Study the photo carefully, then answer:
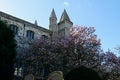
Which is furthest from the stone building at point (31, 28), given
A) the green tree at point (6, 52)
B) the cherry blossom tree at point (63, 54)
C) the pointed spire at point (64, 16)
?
the green tree at point (6, 52)

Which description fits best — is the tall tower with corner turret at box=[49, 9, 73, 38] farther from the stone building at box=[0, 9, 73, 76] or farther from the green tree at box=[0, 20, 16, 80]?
the green tree at box=[0, 20, 16, 80]

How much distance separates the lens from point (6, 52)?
21.0 meters

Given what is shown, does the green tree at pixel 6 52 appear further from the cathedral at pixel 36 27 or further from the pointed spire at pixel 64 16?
the pointed spire at pixel 64 16

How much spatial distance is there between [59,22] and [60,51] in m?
13.8

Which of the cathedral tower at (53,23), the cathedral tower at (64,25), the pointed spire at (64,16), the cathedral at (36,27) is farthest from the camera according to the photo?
the pointed spire at (64,16)

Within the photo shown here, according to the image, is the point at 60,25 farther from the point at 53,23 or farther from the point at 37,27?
the point at 37,27

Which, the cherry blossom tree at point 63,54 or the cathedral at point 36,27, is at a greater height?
the cathedral at point 36,27

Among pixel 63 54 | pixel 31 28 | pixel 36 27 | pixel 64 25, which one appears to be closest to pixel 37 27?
pixel 36 27

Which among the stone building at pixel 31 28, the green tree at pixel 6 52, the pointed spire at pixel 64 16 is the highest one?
the pointed spire at pixel 64 16

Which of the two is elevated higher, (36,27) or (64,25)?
(64,25)

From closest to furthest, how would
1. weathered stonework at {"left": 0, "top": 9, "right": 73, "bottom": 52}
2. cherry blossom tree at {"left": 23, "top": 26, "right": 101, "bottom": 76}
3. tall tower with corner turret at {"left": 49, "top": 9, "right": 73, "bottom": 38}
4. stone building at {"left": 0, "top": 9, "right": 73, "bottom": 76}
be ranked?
cherry blossom tree at {"left": 23, "top": 26, "right": 101, "bottom": 76}, stone building at {"left": 0, "top": 9, "right": 73, "bottom": 76}, weathered stonework at {"left": 0, "top": 9, "right": 73, "bottom": 52}, tall tower with corner turret at {"left": 49, "top": 9, "right": 73, "bottom": 38}

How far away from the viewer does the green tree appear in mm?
20609

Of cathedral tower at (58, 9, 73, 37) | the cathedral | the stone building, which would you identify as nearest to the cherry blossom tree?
the stone building

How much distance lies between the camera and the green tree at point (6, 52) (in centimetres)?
2061
